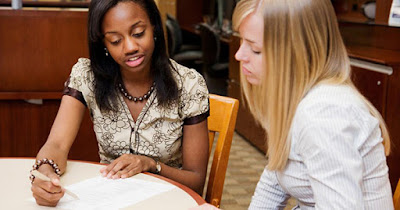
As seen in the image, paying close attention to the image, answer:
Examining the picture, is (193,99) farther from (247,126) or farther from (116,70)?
(247,126)

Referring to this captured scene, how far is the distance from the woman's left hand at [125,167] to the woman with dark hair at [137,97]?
153 millimetres

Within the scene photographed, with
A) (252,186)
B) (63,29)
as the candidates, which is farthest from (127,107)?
(252,186)

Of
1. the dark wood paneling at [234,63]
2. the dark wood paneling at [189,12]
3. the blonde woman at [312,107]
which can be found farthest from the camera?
the dark wood paneling at [189,12]

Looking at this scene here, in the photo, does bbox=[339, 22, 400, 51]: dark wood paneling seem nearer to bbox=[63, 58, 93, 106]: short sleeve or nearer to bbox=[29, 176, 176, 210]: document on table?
bbox=[63, 58, 93, 106]: short sleeve

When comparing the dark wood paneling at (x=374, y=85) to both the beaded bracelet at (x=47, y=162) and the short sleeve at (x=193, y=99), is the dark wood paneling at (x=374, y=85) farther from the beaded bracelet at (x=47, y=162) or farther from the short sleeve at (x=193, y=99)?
the beaded bracelet at (x=47, y=162)

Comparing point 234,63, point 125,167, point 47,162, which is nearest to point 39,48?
point 47,162

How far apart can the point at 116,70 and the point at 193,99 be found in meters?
0.31

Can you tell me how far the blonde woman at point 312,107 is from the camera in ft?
3.77

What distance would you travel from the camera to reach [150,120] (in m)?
1.99

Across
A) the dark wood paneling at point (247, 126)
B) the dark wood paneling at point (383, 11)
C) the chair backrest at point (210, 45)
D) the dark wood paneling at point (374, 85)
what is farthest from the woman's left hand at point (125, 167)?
the chair backrest at point (210, 45)

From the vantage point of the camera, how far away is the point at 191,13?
9.80 metres

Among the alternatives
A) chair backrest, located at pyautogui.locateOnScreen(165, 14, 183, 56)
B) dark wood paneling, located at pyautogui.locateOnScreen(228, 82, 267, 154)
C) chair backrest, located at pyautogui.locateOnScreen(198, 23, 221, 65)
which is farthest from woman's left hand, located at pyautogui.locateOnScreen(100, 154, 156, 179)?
chair backrest, located at pyautogui.locateOnScreen(165, 14, 183, 56)

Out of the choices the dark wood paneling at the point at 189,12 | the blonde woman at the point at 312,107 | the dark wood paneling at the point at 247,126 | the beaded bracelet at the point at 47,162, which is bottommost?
the dark wood paneling at the point at 247,126

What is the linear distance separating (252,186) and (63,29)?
66.6 inches
